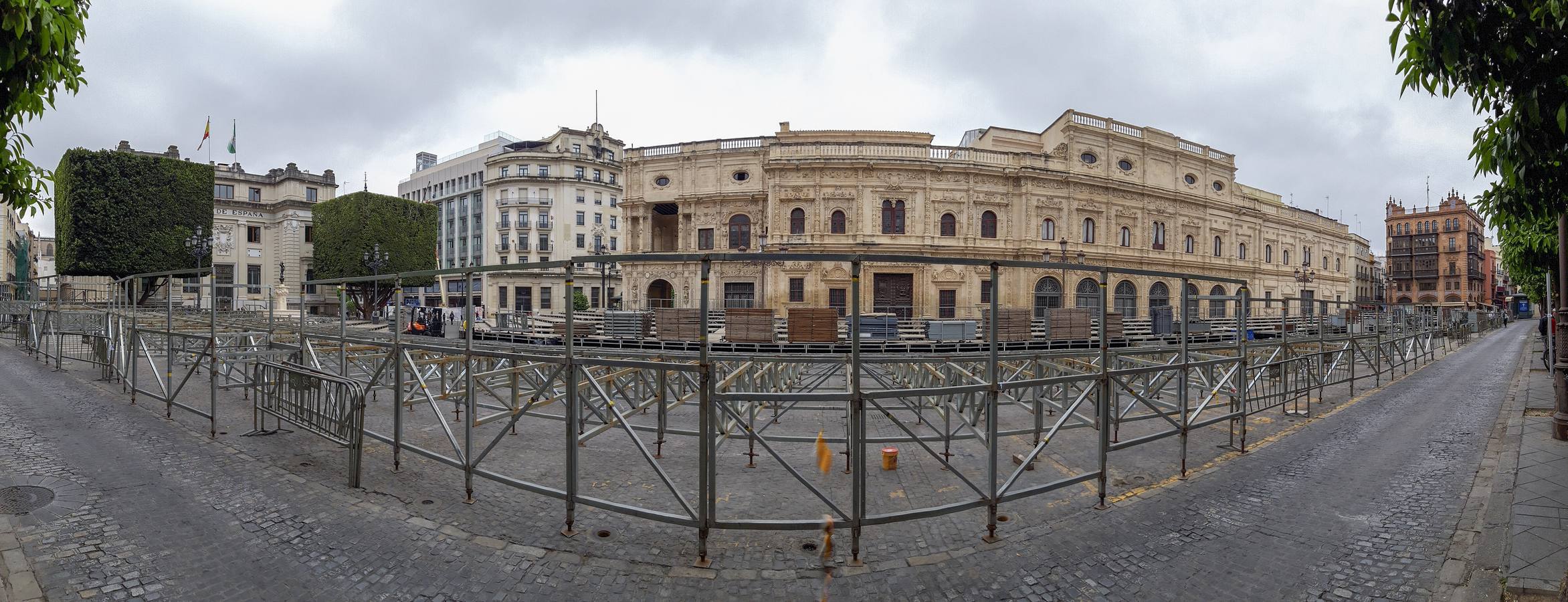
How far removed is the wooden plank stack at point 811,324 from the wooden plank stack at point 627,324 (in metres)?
3.70

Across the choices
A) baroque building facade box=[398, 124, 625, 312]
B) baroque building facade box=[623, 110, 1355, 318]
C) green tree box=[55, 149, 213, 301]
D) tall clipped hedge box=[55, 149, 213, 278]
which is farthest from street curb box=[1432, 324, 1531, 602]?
baroque building facade box=[398, 124, 625, 312]

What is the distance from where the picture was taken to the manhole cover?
5.40 metres

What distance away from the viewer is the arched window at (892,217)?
116ft

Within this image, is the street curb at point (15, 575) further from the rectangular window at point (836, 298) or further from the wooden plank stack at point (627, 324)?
the rectangular window at point (836, 298)

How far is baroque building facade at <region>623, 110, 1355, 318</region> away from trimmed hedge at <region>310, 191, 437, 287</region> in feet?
68.6

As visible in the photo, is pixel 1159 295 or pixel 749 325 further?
pixel 1159 295

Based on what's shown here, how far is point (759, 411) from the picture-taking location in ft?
34.8

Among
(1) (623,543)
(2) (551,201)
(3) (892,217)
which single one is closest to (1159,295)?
(3) (892,217)

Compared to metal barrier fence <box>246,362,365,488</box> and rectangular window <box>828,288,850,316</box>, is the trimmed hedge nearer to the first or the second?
rectangular window <box>828,288,850,316</box>

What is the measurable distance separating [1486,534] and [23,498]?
13.7 metres

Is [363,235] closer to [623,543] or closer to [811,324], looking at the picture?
[811,324]

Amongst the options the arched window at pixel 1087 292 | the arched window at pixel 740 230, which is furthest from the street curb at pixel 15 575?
the arched window at pixel 1087 292

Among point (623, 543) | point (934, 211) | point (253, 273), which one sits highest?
point (934, 211)

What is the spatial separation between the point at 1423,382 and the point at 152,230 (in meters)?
55.2
